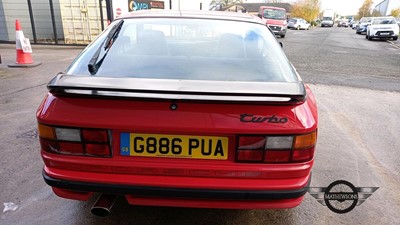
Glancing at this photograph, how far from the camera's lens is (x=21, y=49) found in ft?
27.1

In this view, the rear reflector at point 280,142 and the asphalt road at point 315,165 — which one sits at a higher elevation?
the rear reflector at point 280,142

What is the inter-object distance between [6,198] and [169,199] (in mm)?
1629

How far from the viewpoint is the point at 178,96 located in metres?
1.77

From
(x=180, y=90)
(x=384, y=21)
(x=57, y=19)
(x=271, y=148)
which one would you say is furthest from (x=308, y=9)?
(x=180, y=90)

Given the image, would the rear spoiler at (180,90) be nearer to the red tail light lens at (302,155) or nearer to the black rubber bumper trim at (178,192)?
the red tail light lens at (302,155)

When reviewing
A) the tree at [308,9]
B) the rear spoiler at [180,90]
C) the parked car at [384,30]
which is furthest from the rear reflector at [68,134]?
the tree at [308,9]

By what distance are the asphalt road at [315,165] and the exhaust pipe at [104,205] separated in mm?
467

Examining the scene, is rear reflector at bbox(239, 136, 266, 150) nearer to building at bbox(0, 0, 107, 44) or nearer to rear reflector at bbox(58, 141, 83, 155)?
rear reflector at bbox(58, 141, 83, 155)

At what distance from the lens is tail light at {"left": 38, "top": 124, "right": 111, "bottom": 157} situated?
73.4 inches

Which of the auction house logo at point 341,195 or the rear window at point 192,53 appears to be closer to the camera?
the rear window at point 192,53

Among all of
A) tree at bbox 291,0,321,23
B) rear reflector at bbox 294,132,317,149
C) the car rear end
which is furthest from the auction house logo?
tree at bbox 291,0,321,23

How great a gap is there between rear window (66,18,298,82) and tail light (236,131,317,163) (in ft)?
1.65

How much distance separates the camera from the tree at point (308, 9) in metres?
65.6

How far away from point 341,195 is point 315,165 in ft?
1.83
